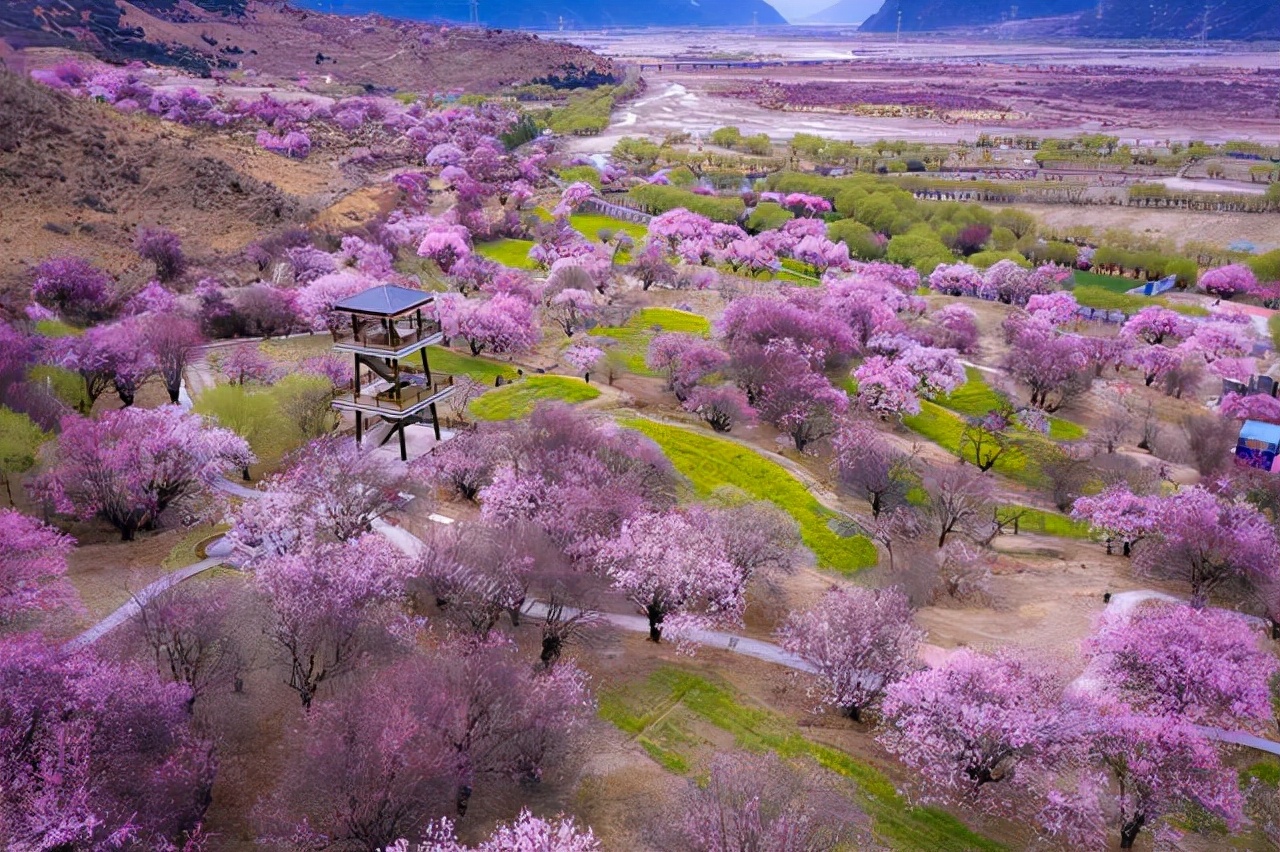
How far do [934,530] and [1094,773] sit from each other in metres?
15.3

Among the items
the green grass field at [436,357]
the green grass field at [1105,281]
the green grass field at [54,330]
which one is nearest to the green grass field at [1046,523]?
the green grass field at [436,357]

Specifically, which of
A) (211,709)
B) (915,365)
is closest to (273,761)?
(211,709)

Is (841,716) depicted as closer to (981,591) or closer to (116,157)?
(981,591)

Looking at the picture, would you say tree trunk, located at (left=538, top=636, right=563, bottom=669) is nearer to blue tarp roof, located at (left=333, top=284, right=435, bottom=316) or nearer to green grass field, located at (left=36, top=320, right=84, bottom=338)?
blue tarp roof, located at (left=333, top=284, right=435, bottom=316)

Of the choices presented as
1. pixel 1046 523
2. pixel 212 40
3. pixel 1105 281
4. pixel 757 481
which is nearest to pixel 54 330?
pixel 757 481

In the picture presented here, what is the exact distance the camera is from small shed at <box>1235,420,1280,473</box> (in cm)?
4249

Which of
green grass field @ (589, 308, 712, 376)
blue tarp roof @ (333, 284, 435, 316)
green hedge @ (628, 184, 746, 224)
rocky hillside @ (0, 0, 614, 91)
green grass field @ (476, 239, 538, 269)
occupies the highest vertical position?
rocky hillside @ (0, 0, 614, 91)

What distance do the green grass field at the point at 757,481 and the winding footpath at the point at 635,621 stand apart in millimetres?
6582

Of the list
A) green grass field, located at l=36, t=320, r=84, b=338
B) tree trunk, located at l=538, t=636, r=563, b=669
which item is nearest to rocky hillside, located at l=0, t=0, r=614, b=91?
green grass field, located at l=36, t=320, r=84, b=338

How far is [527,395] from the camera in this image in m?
46.2

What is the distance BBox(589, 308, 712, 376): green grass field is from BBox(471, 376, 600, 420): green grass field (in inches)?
213

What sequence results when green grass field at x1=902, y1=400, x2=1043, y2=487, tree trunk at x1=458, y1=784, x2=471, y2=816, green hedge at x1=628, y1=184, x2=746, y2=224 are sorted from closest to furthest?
tree trunk at x1=458, y1=784, x2=471, y2=816 → green grass field at x1=902, y1=400, x2=1043, y2=487 → green hedge at x1=628, y1=184, x2=746, y2=224

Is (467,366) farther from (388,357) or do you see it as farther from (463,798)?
(463,798)

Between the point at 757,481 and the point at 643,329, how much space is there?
2135 centimetres
